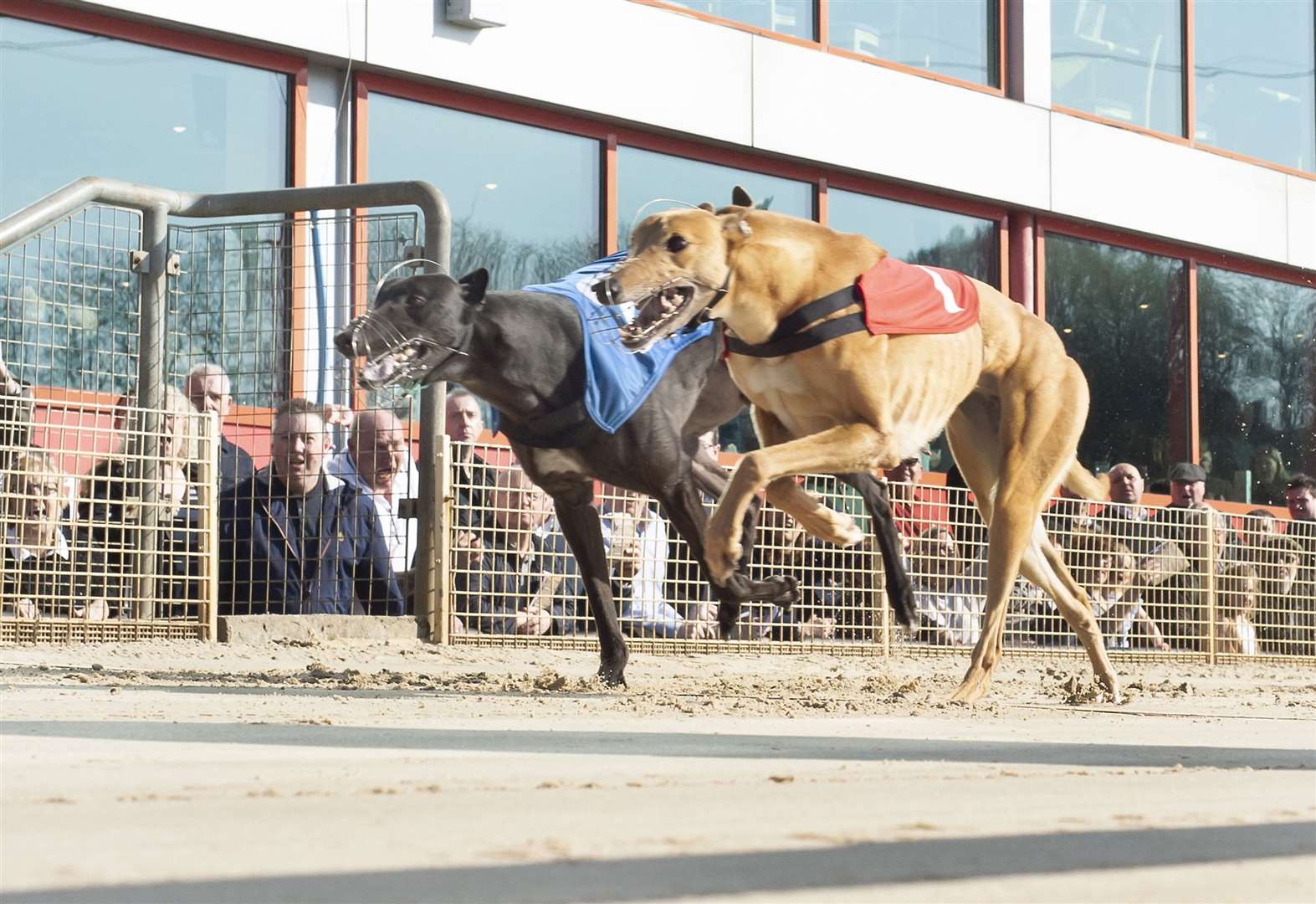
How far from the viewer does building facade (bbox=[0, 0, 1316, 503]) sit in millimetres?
10719

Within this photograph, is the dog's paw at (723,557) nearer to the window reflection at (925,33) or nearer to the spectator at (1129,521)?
the spectator at (1129,521)

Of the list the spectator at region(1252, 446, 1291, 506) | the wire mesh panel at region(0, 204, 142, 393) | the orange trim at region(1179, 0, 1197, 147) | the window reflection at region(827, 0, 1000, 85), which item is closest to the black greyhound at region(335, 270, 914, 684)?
the wire mesh panel at region(0, 204, 142, 393)

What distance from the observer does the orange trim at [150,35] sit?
10.1 meters

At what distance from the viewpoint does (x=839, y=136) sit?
14.2m

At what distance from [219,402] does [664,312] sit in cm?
382

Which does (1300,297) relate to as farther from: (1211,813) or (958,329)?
(1211,813)

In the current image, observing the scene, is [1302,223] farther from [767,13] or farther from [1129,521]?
[1129,521]

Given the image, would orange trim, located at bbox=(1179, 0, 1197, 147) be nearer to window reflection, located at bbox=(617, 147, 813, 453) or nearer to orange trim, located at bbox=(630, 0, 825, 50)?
orange trim, located at bbox=(630, 0, 825, 50)

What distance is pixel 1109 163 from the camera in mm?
16109

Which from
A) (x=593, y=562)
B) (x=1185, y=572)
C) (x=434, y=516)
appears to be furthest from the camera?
(x=1185, y=572)

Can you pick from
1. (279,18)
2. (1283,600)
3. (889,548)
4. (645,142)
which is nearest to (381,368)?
(889,548)

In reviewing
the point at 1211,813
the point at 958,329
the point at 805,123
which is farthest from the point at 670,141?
the point at 1211,813

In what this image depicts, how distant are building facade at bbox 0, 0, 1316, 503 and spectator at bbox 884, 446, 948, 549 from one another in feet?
8.97

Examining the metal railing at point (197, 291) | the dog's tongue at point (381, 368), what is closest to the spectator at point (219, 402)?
the metal railing at point (197, 291)
